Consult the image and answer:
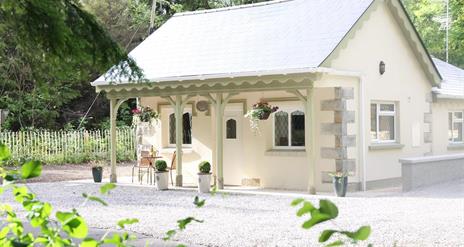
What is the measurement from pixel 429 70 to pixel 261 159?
5.62 metres

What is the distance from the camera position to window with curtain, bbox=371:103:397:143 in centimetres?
1653

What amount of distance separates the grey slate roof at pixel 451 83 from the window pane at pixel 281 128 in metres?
5.39

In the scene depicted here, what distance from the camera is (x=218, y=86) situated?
15359 millimetres

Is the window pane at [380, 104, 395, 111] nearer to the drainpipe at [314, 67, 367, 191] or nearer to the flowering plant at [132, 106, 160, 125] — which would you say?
the drainpipe at [314, 67, 367, 191]

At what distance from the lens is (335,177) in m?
13.9

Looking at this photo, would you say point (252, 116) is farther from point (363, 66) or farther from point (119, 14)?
point (119, 14)

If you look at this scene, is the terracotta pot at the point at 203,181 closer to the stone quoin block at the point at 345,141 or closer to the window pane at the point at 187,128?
the stone quoin block at the point at 345,141

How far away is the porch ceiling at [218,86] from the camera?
14000 millimetres

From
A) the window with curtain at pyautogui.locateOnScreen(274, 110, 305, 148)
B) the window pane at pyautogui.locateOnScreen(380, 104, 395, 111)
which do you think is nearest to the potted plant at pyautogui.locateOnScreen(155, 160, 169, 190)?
the window with curtain at pyautogui.locateOnScreen(274, 110, 305, 148)

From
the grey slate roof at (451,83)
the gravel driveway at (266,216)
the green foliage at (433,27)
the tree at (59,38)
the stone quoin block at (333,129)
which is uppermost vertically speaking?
the green foliage at (433,27)

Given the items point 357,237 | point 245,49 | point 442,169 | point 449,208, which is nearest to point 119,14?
point 245,49

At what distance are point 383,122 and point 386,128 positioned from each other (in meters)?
0.23

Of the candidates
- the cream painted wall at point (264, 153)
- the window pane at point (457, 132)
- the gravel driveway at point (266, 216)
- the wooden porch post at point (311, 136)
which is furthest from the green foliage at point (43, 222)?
the window pane at point (457, 132)

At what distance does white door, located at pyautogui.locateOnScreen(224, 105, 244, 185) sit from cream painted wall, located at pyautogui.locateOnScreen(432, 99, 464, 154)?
6049mm
